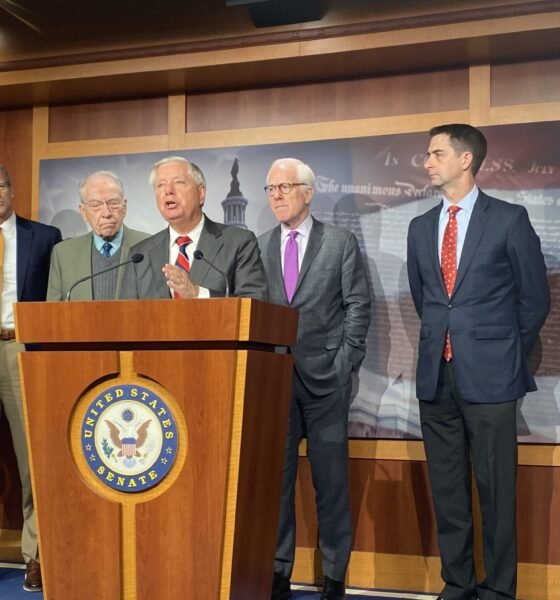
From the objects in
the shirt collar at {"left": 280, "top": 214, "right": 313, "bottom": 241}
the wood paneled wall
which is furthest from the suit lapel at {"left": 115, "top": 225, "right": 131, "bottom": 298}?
the shirt collar at {"left": 280, "top": 214, "right": 313, "bottom": 241}

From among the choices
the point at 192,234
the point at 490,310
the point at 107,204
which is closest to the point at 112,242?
the point at 107,204

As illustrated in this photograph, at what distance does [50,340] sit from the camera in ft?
7.85

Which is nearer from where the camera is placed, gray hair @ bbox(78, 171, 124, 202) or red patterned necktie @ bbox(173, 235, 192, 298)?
red patterned necktie @ bbox(173, 235, 192, 298)

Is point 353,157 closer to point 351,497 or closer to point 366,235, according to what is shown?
point 366,235

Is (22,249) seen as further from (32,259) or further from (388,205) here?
(388,205)

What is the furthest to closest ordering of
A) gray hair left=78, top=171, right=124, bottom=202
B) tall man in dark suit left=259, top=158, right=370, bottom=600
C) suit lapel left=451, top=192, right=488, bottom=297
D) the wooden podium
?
gray hair left=78, top=171, right=124, bottom=202
tall man in dark suit left=259, top=158, right=370, bottom=600
suit lapel left=451, top=192, right=488, bottom=297
the wooden podium

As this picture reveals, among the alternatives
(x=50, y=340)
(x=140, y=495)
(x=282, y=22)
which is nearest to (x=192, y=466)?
(x=140, y=495)

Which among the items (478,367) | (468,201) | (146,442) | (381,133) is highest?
(381,133)

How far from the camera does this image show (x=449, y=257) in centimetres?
352

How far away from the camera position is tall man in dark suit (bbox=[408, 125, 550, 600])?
3.32 m

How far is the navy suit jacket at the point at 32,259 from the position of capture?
3992mm

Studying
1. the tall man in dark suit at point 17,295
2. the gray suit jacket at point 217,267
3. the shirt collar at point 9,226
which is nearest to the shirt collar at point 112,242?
the tall man in dark suit at point 17,295

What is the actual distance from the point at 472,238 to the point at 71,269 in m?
1.76

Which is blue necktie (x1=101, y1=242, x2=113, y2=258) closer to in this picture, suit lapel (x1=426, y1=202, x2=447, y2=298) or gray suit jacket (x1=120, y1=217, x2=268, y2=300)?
gray suit jacket (x1=120, y1=217, x2=268, y2=300)
